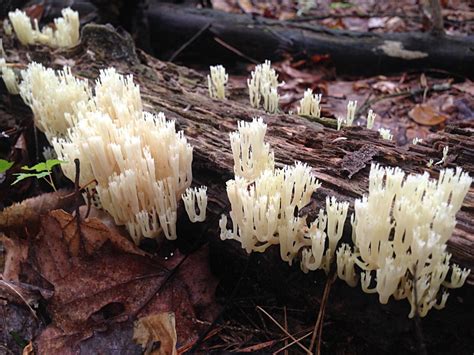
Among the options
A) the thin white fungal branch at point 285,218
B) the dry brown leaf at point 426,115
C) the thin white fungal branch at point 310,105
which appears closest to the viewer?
the thin white fungal branch at point 285,218

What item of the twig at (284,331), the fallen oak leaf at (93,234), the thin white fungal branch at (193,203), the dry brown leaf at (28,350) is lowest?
the dry brown leaf at (28,350)

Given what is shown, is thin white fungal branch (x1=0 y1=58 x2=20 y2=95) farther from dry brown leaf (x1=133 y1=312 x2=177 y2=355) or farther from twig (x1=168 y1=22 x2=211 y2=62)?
twig (x1=168 y1=22 x2=211 y2=62)

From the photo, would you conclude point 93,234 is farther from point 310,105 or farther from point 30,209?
point 310,105

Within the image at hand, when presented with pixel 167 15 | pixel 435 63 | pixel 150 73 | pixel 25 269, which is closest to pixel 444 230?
pixel 25 269

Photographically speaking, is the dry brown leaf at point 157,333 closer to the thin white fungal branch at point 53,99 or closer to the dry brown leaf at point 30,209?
the dry brown leaf at point 30,209

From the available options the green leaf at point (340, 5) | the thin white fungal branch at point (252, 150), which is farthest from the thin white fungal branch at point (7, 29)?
the green leaf at point (340, 5)

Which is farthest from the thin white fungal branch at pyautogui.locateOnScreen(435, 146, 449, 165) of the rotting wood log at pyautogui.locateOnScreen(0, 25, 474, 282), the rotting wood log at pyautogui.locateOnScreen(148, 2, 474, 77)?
the rotting wood log at pyautogui.locateOnScreen(148, 2, 474, 77)
